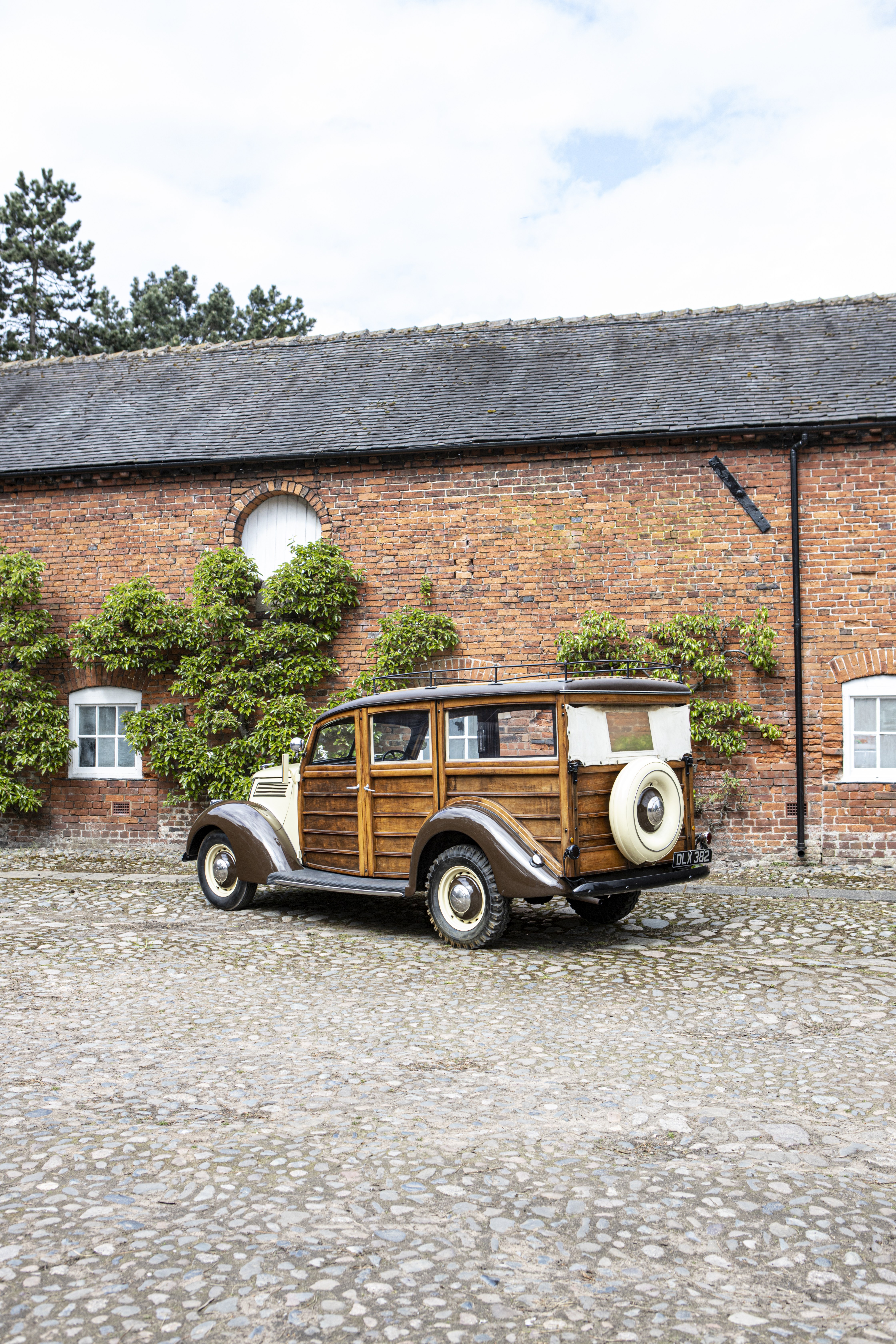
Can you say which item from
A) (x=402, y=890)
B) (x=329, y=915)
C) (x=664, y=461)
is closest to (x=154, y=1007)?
(x=402, y=890)

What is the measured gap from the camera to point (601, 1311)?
9.07 ft

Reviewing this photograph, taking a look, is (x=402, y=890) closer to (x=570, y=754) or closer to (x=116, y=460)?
(x=570, y=754)

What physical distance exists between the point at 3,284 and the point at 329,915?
2906 centimetres

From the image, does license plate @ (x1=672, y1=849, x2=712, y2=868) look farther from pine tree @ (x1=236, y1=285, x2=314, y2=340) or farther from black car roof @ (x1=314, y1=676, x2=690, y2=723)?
pine tree @ (x1=236, y1=285, x2=314, y2=340)

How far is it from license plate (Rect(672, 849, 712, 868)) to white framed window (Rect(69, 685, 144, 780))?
26.6 feet

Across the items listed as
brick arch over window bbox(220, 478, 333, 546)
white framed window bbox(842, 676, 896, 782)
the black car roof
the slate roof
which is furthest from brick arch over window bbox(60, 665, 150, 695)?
white framed window bbox(842, 676, 896, 782)

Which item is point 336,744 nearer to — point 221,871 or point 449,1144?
point 221,871

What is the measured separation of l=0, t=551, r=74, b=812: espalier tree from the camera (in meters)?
13.0

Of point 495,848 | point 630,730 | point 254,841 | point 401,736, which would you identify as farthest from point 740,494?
point 254,841

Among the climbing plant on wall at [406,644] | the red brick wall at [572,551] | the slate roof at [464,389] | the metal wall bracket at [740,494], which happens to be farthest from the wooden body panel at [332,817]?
the metal wall bracket at [740,494]

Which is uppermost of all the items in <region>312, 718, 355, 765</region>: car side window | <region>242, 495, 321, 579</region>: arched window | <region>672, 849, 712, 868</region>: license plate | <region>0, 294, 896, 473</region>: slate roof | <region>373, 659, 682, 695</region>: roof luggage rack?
<region>0, 294, 896, 473</region>: slate roof

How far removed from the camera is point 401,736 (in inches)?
320

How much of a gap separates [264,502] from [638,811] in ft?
25.8

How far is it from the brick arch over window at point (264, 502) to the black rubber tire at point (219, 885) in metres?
4.93
